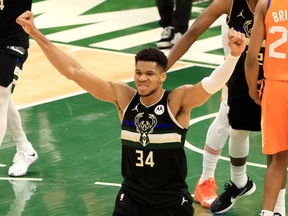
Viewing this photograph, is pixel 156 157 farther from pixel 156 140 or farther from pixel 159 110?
pixel 159 110

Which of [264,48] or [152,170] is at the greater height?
[264,48]

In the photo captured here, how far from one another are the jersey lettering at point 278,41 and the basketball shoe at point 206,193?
184 centimetres

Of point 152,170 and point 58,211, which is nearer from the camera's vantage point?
point 152,170

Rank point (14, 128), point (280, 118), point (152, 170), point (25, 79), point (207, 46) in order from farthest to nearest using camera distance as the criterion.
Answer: point (207, 46) < point (25, 79) < point (14, 128) < point (280, 118) < point (152, 170)

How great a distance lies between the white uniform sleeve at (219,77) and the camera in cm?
655

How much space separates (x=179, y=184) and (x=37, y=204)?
90.4 inches

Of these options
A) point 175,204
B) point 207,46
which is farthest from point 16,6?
point 207,46

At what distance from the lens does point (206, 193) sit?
8609 mm

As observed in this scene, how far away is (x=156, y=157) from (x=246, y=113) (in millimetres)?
1638

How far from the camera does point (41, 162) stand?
976 centimetres

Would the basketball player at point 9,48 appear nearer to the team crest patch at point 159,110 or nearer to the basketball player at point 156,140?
the basketball player at point 156,140

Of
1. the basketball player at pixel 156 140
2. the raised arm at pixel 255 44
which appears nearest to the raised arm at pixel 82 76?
the basketball player at pixel 156 140

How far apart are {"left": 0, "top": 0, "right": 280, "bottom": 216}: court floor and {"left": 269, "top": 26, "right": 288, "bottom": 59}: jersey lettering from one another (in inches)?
70.7

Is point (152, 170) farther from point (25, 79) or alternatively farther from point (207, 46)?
point (207, 46)
